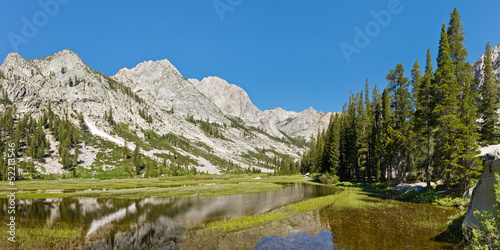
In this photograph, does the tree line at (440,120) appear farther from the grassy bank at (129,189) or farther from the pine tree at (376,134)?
the grassy bank at (129,189)

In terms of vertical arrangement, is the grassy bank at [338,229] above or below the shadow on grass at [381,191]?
above

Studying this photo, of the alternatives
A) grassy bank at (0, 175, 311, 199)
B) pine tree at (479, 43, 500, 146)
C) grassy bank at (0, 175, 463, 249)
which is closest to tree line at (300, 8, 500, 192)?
pine tree at (479, 43, 500, 146)

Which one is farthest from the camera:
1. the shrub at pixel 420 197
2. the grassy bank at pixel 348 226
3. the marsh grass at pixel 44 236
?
the shrub at pixel 420 197

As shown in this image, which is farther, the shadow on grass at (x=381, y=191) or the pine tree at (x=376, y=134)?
the pine tree at (x=376, y=134)

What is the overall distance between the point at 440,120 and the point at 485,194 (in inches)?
871

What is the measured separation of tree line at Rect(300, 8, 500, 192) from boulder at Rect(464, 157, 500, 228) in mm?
16752

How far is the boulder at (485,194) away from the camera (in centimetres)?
1261

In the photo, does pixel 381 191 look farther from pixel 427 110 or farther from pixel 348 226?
pixel 348 226

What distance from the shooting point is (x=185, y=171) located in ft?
512

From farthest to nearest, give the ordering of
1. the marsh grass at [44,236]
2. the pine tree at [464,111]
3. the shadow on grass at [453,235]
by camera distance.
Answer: the pine tree at [464,111] < the marsh grass at [44,236] < the shadow on grass at [453,235]

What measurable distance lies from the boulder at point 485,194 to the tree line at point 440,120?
16752 mm

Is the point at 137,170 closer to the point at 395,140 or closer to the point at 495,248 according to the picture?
the point at 395,140

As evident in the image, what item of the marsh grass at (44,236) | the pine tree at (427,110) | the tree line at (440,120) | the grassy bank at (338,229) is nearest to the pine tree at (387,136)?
the tree line at (440,120)

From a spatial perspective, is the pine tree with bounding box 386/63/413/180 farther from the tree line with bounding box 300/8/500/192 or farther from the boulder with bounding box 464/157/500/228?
the boulder with bounding box 464/157/500/228
